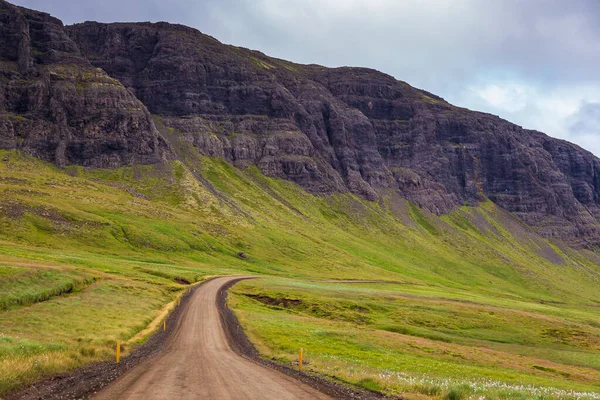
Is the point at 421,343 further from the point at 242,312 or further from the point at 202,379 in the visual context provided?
the point at 202,379

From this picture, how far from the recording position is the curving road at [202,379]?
65.4 feet

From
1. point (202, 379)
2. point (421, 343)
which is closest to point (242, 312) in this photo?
point (421, 343)

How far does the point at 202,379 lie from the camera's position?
2302 centimetres

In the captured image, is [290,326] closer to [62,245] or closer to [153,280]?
[153,280]

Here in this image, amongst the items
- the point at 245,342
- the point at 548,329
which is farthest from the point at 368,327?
the point at 548,329

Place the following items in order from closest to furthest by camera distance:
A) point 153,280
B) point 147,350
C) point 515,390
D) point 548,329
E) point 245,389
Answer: point 245,389
point 515,390
point 147,350
point 548,329
point 153,280

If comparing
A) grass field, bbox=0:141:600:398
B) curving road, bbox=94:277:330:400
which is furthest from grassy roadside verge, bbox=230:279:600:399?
curving road, bbox=94:277:330:400

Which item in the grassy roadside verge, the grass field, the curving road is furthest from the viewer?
the grass field

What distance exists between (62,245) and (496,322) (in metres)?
105

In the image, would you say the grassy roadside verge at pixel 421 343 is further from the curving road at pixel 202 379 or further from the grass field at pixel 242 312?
the curving road at pixel 202 379

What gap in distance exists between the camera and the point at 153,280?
75562 mm

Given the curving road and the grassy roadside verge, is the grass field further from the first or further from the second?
the curving road

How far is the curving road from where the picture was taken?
65.4 feet

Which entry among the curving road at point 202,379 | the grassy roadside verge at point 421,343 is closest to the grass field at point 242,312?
the grassy roadside verge at point 421,343
